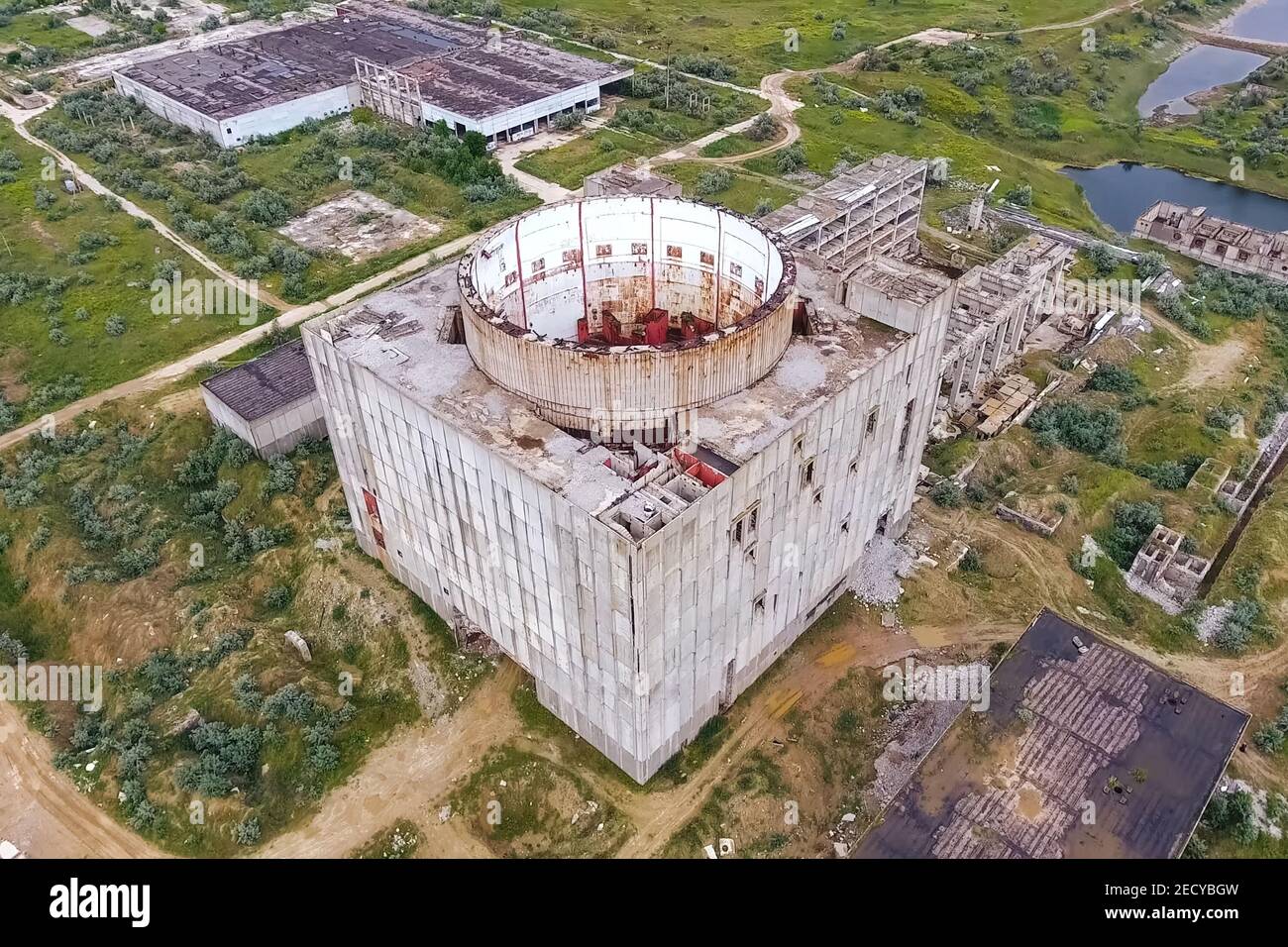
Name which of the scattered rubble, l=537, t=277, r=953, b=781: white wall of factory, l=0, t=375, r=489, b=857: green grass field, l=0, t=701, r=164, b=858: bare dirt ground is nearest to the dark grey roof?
l=0, t=375, r=489, b=857: green grass field

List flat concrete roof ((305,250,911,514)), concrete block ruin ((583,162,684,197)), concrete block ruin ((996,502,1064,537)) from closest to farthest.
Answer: flat concrete roof ((305,250,911,514)), concrete block ruin ((996,502,1064,537)), concrete block ruin ((583,162,684,197))

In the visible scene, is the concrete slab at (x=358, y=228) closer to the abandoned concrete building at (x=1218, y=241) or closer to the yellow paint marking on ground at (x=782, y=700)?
the yellow paint marking on ground at (x=782, y=700)

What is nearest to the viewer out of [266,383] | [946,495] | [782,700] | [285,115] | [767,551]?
[767,551]

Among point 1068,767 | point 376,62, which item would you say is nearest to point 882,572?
point 1068,767

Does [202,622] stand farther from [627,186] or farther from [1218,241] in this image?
[1218,241]

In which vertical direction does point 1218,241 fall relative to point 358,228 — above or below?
below

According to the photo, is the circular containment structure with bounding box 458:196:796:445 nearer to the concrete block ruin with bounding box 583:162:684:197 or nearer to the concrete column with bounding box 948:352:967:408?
the concrete block ruin with bounding box 583:162:684:197
